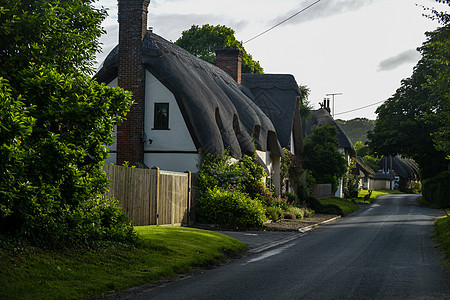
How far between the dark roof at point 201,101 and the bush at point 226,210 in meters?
2.10

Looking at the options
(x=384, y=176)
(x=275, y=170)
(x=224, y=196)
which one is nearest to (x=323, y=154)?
(x=275, y=170)

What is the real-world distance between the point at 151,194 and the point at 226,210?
17.2ft

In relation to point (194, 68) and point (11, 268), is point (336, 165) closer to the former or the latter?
point (194, 68)

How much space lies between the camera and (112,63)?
24469 mm

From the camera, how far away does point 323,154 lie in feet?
161

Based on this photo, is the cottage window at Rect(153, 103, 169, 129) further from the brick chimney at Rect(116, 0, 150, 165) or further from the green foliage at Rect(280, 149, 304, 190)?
the green foliage at Rect(280, 149, 304, 190)

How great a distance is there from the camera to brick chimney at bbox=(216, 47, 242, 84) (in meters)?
38.2

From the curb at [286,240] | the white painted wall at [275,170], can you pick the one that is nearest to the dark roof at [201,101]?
the white painted wall at [275,170]

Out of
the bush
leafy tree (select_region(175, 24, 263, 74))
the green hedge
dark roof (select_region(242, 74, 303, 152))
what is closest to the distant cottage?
the bush

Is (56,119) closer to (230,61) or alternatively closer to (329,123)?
(230,61)

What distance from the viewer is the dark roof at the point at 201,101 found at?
23141mm

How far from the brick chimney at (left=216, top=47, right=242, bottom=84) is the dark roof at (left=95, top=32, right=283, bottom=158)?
314 inches

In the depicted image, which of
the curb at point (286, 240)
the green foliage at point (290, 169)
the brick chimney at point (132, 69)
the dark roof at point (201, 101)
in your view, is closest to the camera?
the curb at point (286, 240)

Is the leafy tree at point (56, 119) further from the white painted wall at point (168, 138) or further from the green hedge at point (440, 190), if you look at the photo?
the green hedge at point (440, 190)
